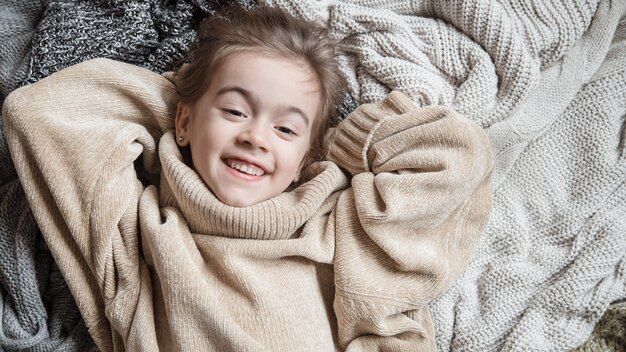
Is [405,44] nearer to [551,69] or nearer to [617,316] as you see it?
[551,69]

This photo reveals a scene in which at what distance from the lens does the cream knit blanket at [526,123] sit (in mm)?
1120

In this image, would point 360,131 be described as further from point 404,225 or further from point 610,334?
point 610,334

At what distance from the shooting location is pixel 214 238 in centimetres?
104

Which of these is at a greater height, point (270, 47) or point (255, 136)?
point (270, 47)

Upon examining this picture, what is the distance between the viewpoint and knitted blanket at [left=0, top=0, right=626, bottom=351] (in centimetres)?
111

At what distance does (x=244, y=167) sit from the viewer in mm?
1009

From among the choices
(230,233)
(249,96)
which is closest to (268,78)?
(249,96)

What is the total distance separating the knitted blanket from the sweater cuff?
6cm

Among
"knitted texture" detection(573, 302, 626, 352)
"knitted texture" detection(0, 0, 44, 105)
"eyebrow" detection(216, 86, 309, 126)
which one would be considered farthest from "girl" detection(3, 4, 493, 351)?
"knitted texture" detection(573, 302, 626, 352)

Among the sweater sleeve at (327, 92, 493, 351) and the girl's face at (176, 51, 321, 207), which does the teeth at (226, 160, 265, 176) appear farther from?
the sweater sleeve at (327, 92, 493, 351)

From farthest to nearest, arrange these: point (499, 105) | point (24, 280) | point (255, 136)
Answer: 1. point (499, 105)
2. point (24, 280)
3. point (255, 136)

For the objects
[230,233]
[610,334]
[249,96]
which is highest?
[249,96]

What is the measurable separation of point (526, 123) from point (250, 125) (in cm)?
60

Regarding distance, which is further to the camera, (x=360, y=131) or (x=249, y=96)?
(x=360, y=131)
